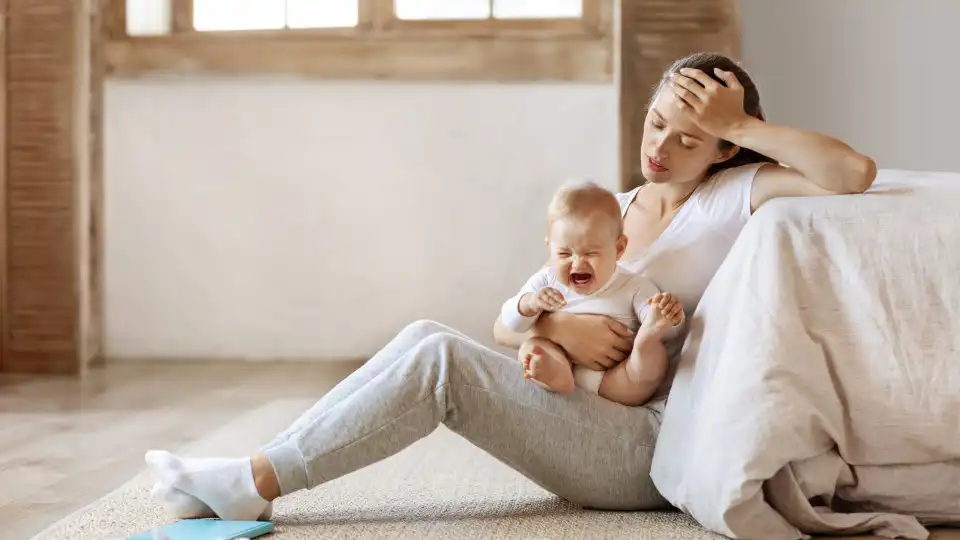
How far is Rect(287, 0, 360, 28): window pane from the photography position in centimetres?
429

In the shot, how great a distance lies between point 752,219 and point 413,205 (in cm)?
266

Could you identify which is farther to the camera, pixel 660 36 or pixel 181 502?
pixel 660 36

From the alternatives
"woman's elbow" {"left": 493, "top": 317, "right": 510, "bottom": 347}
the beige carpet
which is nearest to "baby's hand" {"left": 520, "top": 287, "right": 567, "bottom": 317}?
"woman's elbow" {"left": 493, "top": 317, "right": 510, "bottom": 347}

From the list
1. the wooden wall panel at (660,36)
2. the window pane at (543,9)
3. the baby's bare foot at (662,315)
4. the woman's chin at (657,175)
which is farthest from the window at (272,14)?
the baby's bare foot at (662,315)

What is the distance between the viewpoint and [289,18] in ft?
14.2

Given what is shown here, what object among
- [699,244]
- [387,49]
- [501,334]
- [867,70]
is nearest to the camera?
[699,244]

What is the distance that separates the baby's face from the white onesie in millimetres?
31

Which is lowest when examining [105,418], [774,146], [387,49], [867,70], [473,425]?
[105,418]

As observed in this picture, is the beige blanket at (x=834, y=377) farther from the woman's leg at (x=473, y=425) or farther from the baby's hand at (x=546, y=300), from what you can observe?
the baby's hand at (x=546, y=300)

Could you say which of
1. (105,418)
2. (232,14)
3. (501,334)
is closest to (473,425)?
(501,334)

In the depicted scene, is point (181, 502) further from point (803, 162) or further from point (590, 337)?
point (803, 162)

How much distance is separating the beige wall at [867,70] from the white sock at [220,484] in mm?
2814

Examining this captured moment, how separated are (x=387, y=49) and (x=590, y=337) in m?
2.69

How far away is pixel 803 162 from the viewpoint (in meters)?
1.67
